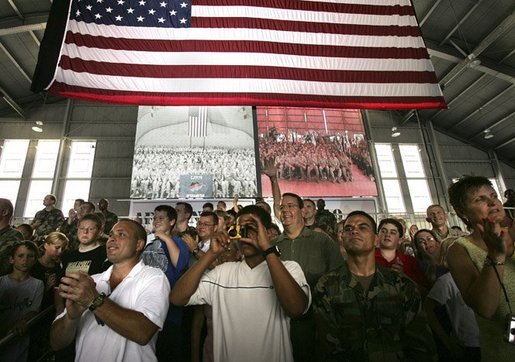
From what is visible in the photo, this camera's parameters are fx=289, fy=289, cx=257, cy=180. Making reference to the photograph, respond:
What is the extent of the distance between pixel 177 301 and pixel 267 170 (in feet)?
6.05

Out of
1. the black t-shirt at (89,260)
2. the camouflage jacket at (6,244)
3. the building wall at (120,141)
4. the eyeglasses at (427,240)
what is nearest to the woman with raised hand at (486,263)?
the eyeglasses at (427,240)

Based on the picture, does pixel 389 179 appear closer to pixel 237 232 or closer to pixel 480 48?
pixel 480 48

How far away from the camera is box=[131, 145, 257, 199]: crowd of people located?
1091cm

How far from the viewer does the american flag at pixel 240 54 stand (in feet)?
10.0

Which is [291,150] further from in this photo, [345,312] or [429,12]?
[345,312]

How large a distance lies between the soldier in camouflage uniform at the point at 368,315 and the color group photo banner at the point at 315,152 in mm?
9759

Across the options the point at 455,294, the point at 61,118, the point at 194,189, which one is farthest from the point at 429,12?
the point at 61,118

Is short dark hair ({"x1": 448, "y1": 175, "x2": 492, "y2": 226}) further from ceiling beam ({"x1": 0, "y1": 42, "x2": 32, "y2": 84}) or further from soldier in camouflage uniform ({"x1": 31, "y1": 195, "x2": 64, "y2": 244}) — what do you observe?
ceiling beam ({"x1": 0, "y1": 42, "x2": 32, "y2": 84})

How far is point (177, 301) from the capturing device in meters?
1.58

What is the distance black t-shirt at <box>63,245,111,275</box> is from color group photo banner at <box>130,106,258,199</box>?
27.0 ft

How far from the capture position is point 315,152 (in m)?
12.5

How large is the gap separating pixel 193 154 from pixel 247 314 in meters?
10.5

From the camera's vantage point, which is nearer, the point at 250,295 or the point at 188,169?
the point at 250,295

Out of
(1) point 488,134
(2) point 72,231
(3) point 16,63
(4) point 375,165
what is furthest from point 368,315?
(1) point 488,134
